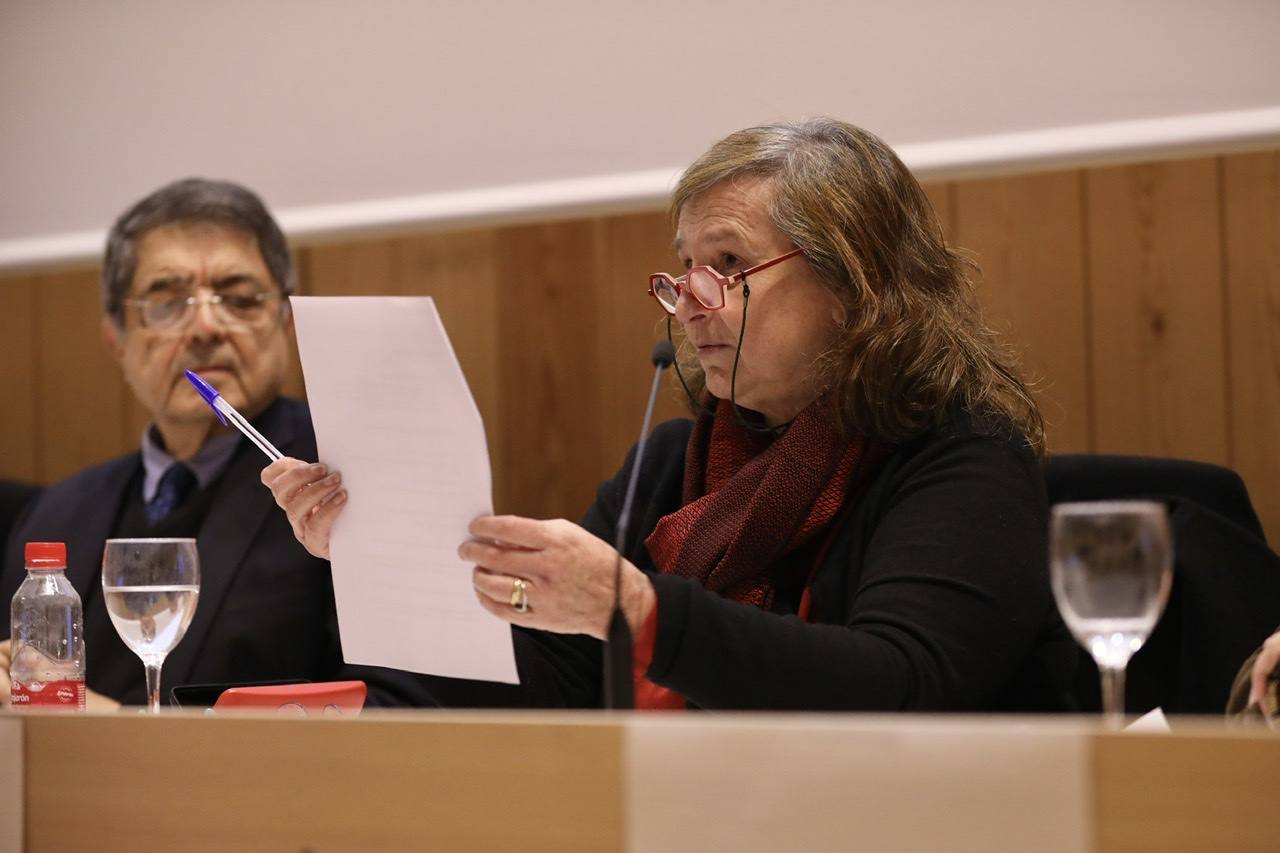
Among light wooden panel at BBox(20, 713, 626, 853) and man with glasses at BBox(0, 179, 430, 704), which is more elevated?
man with glasses at BBox(0, 179, 430, 704)

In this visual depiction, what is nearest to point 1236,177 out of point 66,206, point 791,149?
point 791,149

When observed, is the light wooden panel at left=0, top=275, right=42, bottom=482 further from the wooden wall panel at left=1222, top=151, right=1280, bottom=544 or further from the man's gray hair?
the wooden wall panel at left=1222, top=151, right=1280, bottom=544

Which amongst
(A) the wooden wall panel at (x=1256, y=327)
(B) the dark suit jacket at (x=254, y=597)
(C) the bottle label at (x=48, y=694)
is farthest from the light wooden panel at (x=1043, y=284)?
(C) the bottle label at (x=48, y=694)

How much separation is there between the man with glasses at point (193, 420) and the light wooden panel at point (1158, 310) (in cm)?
122

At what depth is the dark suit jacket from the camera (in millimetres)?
2035

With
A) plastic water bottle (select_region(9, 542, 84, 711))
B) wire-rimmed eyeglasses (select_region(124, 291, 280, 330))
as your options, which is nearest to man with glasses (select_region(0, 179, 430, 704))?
wire-rimmed eyeglasses (select_region(124, 291, 280, 330))

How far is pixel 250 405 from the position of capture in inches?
90.5

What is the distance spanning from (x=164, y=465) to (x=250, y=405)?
0.19m

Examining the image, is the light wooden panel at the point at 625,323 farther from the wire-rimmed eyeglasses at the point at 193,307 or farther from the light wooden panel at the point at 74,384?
the light wooden panel at the point at 74,384

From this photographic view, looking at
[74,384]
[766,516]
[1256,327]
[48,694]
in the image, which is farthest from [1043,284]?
[74,384]

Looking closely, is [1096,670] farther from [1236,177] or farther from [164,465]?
[164,465]

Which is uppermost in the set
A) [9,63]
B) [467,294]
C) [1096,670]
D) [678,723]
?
[9,63]

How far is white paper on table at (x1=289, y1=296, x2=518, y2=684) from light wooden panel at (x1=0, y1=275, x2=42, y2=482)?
2009mm

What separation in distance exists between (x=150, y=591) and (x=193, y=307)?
1002mm
